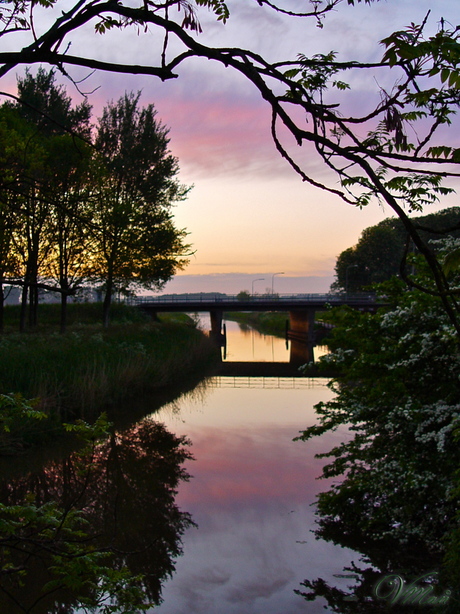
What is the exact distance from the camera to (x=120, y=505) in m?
10.6

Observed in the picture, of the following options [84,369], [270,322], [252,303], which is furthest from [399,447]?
[270,322]

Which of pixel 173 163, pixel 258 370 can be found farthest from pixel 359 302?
pixel 173 163

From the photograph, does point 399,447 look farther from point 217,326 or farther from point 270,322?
point 270,322

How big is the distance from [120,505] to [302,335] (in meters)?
48.2

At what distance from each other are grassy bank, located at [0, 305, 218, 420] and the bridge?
2177 centimetres

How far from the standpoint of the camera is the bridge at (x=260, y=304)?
2119 inches

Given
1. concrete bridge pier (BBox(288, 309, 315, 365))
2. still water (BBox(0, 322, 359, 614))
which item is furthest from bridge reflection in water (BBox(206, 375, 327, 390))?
concrete bridge pier (BBox(288, 309, 315, 365))

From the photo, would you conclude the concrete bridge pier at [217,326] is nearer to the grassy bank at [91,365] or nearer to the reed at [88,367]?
the grassy bank at [91,365]

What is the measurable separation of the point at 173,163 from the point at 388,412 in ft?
97.4

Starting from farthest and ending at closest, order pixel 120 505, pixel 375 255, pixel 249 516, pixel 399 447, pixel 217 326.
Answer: pixel 375 255, pixel 217 326, pixel 120 505, pixel 249 516, pixel 399 447

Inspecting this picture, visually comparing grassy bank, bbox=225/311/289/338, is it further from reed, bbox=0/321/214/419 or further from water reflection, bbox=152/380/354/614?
water reflection, bbox=152/380/354/614

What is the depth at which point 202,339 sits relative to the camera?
116ft

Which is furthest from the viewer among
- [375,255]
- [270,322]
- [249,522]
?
[270,322]

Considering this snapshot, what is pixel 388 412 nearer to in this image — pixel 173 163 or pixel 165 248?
pixel 165 248
